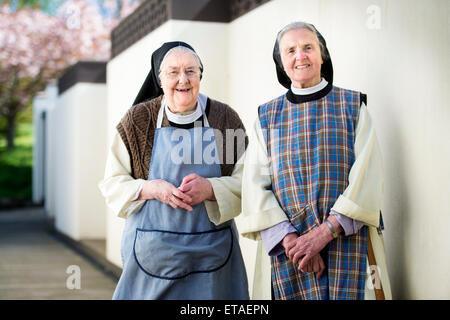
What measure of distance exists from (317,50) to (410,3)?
0.66m

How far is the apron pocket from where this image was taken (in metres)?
2.95

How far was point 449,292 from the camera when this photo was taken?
9.59 ft

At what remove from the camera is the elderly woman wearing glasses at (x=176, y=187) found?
2932mm

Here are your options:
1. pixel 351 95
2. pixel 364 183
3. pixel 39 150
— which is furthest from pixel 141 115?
pixel 39 150

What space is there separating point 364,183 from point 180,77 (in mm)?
863

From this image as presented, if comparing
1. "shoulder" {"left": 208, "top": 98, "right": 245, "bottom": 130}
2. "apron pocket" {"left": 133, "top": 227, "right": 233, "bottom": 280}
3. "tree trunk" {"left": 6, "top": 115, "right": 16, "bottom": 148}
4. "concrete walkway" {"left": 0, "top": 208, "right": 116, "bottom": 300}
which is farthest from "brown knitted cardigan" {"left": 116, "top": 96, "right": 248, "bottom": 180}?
"tree trunk" {"left": 6, "top": 115, "right": 16, "bottom": 148}

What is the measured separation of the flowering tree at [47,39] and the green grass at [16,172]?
90.7 inches

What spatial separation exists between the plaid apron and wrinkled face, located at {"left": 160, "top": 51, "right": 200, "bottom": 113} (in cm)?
41

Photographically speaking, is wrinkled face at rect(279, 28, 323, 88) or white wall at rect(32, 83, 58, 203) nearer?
wrinkled face at rect(279, 28, 323, 88)

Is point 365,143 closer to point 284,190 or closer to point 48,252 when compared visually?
point 284,190

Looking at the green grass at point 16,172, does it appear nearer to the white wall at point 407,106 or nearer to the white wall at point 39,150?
the white wall at point 39,150

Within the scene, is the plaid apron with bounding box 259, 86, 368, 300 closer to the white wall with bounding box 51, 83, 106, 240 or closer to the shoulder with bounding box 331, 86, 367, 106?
the shoulder with bounding box 331, 86, 367, 106

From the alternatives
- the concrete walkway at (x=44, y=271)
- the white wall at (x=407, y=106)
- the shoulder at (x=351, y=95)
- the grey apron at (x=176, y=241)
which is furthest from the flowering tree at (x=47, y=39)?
the shoulder at (x=351, y=95)
